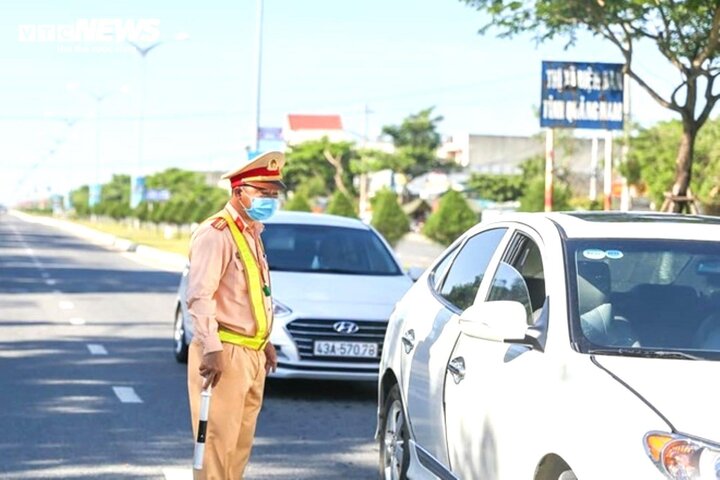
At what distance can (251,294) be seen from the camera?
239 inches

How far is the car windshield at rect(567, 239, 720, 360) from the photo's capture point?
5.07 m

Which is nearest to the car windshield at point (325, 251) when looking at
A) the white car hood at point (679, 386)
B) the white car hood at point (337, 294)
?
the white car hood at point (337, 294)

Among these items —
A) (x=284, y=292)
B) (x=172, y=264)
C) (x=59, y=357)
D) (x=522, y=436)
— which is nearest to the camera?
(x=522, y=436)

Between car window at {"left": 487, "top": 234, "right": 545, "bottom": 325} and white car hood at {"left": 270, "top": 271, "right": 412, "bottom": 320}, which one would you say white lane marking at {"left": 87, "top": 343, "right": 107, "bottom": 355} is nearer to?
white car hood at {"left": 270, "top": 271, "right": 412, "bottom": 320}

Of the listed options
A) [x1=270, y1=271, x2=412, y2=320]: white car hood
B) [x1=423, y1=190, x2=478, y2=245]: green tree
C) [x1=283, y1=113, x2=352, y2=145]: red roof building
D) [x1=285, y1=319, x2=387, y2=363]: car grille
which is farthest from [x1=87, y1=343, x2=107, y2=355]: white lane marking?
[x1=283, y1=113, x2=352, y2=145]: red roof building

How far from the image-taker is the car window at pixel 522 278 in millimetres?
5691

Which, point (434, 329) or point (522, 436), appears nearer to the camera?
point (522, 436)

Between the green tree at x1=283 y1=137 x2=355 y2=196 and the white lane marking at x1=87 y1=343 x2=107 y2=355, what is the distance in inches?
3305

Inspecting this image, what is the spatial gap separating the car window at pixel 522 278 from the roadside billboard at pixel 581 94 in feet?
40.5

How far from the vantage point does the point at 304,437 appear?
952cm

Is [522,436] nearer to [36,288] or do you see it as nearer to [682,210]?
[682,210]

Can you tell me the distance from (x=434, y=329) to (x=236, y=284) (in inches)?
38.9


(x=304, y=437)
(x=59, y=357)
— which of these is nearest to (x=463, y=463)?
(x=304, y=437)

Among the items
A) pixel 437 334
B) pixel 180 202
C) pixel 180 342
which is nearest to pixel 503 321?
pixel 437 334
